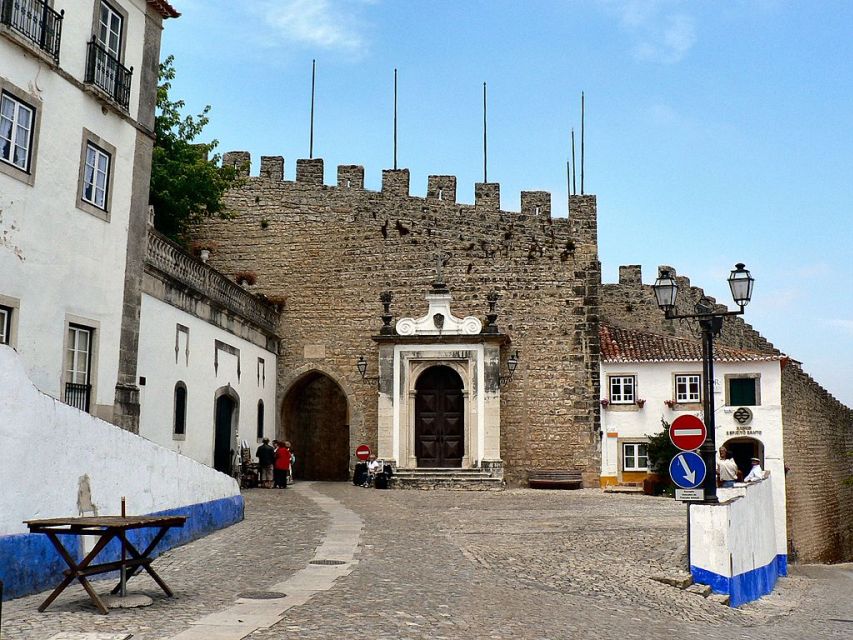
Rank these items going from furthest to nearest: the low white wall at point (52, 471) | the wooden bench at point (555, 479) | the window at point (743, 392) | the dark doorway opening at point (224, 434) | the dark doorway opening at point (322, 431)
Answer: the dark doorway opening at point (322, 431), the window at point (743, 392), the wooden bench at point (555, 479), the dark doorway opening at point (224, 434), the low white wall at point (52, 471)

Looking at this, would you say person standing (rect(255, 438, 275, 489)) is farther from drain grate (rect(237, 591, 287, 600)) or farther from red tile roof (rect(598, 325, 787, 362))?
drain grate (rect(237, 591, 287, 600))

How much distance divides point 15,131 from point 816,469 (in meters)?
24.3

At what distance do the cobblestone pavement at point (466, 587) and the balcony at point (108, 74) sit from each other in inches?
253

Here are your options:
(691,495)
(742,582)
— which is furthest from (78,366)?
(742,582)

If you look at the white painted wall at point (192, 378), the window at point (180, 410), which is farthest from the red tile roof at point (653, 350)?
the window at point (180, 410)

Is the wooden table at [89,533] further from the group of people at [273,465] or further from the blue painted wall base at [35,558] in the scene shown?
the group of people at [273,465]

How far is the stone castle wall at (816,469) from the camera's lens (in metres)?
24.1

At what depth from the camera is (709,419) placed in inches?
429

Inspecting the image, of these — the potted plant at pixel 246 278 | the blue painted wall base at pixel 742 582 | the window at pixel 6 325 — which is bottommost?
the blue painted wall base at pixel 742 582

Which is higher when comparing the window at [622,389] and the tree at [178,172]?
the tree at [178,172]

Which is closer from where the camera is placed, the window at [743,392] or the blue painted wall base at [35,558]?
the blue painted wall base at [35,558]

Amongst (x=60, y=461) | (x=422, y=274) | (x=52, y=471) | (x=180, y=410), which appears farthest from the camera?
(x=422, y=274)

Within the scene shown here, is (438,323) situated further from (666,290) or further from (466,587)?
(466,587)

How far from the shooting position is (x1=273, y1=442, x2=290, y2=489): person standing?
2089cm
